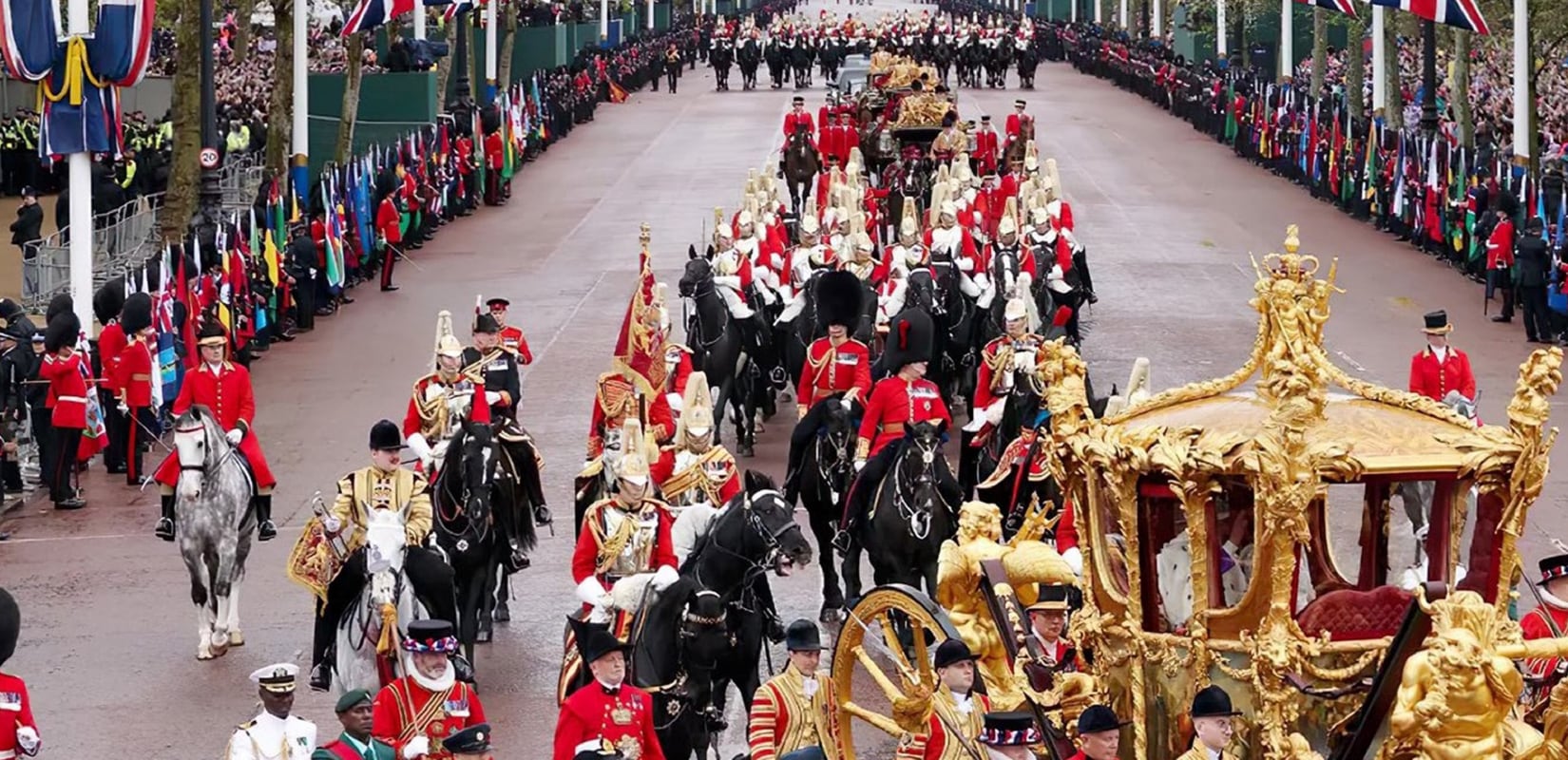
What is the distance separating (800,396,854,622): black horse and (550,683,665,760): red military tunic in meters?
6.72

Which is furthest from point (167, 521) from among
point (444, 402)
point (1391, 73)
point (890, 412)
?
point (1391, 73)

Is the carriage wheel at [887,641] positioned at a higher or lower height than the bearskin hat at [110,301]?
lower

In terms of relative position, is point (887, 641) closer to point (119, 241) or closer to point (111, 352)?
point (111, 352)

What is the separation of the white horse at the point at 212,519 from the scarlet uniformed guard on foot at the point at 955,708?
699cm

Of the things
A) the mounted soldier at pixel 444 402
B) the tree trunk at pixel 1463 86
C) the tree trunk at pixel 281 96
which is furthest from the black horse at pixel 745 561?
the tree trunk at pixel 1463 86

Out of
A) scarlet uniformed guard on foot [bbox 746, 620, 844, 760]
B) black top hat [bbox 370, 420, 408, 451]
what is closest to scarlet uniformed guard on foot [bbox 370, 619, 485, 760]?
scarlet uniformed guard on foot [bbox 746, 620, 844, 760]

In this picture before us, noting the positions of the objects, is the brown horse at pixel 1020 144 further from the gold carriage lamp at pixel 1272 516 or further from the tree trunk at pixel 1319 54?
the gold carriage lamp at pixel 1272 516

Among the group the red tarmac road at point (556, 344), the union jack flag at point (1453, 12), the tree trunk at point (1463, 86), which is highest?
the union jack flag at point (1453, 12)

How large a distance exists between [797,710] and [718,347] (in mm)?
11923

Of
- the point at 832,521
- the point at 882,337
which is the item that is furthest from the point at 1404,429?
the point at 882,337

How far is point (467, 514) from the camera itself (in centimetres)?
1598

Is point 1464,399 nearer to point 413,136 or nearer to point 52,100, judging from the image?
point 52,100

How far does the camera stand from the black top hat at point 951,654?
10.4 meters

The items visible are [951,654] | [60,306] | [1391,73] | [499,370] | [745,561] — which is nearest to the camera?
[951,654]
